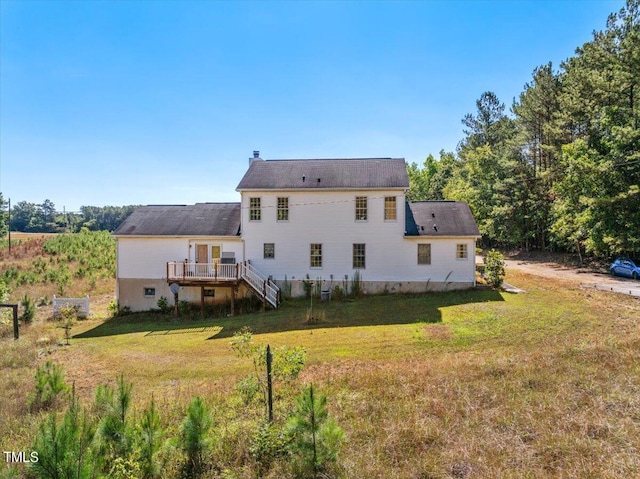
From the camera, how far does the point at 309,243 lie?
19.4 metres

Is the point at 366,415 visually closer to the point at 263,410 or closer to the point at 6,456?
the point at 263,410

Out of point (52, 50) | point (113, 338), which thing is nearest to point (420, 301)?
point (113, 338)

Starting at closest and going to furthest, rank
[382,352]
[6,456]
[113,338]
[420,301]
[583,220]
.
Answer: [6,456]
[382,352]
[113,338]
[420,301]
[583,220]

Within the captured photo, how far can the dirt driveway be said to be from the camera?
712 inches

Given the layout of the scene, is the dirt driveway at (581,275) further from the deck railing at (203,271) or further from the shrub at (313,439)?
the deck railing at (203,271)

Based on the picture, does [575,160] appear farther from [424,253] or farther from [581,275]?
[424,253]

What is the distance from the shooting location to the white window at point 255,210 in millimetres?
19672

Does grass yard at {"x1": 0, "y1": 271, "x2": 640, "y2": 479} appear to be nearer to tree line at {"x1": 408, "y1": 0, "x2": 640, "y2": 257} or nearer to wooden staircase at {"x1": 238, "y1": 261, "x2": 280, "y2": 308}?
wooden staircase at {"x1": 238, "y1": 261, "x2": 280, "y2": 308}

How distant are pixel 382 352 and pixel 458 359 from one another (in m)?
2.56

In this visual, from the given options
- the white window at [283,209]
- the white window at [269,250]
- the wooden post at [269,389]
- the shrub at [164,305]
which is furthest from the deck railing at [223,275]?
the wooden post at [269,389]

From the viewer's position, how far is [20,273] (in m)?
27.8

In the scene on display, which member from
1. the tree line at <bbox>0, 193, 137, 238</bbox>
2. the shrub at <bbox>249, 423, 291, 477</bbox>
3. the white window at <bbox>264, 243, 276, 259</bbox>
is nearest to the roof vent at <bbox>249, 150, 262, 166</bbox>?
the white window at <bbox>264, 243, 276, 259</bbox>

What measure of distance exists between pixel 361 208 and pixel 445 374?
42.9 feet

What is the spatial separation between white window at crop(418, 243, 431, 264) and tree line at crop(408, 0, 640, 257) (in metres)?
12.4
